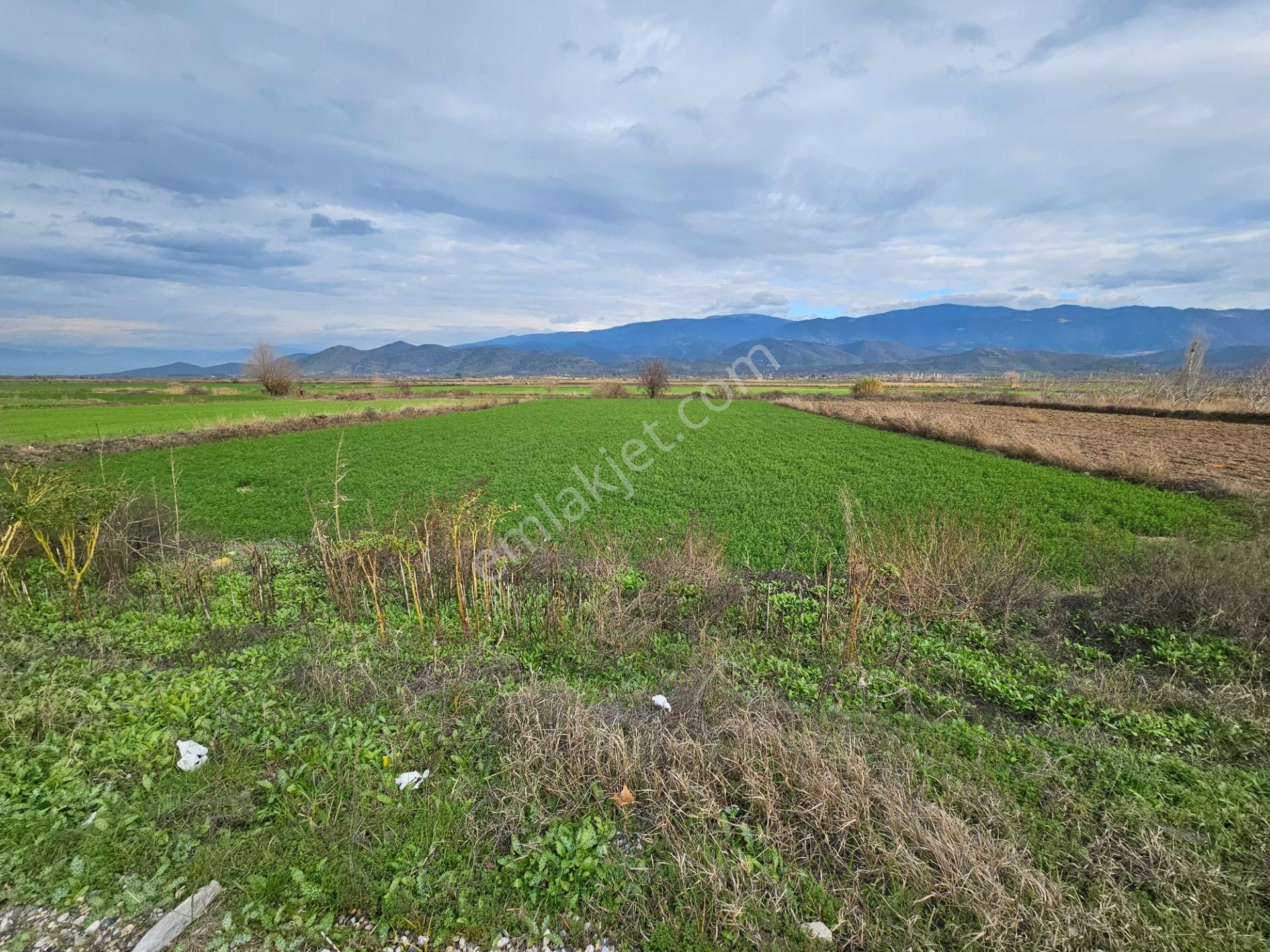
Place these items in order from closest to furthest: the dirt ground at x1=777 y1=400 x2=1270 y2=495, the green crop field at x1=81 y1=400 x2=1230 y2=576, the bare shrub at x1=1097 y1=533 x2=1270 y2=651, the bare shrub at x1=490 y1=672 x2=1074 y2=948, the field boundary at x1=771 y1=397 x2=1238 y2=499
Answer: the bare shrub at x1=490 y1=672 x2=1074 y2=948
the bare shrub at x1=1097 y1=533 x2=1270 y2=651
the green crop field at x1=81 y1=400 x2=1230 y2=576
the field boundary at x1=771 y1=397 x2=1238 y2=499
the dirt ground at x1=777 y1=400 x2=1270 y2=495

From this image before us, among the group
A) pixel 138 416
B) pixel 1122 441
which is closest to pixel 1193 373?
pixel 1122 441

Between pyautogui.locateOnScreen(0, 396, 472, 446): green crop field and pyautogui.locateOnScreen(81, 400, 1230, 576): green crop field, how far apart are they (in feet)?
17.7

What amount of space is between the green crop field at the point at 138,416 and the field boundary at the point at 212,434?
0.91m

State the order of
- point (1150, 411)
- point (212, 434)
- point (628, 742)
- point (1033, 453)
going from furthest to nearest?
point (1150, 411)
point (212, 434)
point (1033, 453)
point (628, 742)

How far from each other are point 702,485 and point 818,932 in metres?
14.8

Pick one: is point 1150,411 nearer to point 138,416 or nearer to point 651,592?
point 651,592

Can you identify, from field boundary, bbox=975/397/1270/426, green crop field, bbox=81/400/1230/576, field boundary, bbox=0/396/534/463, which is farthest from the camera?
field boundary, bbox=975/397/1270/426

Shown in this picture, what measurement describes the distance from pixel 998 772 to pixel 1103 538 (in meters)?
10.2

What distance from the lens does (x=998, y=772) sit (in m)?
4.14

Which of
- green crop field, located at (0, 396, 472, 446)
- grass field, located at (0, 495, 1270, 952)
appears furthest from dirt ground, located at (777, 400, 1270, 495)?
green crop field, located at (0, 396, 472, 446)

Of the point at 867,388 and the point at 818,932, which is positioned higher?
the point at 867,388

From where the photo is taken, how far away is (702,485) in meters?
17.5

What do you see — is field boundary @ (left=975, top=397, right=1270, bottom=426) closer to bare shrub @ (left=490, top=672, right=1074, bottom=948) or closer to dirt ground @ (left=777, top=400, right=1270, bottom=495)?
dirt ground @ (left=777, top=400, right=1270, bottom=495)

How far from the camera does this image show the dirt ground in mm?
17469
